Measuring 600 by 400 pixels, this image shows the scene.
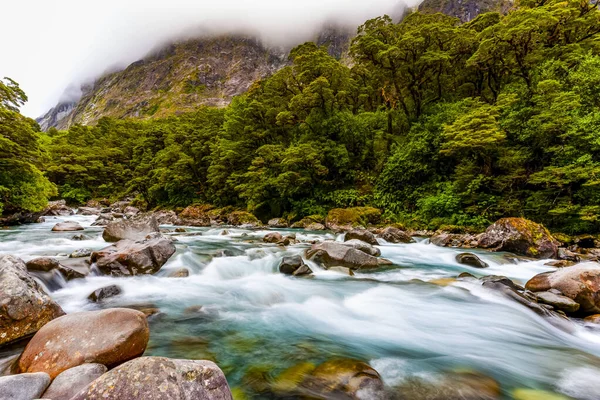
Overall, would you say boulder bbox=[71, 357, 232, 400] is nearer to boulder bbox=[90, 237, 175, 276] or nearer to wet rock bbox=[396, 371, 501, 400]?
wet rock bbox=[396, 371, 501, 400]

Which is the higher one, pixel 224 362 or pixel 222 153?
pixel 222 153

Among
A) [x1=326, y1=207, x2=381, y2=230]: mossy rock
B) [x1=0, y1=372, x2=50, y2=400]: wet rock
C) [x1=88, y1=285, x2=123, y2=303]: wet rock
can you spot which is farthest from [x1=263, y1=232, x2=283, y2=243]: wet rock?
[x1=0, y1=372, x2=50, y2=400]: wet rock

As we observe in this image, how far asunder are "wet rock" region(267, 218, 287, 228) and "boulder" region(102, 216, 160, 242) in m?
9.81

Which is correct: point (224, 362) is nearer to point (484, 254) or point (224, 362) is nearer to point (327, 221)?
point (484, 254)

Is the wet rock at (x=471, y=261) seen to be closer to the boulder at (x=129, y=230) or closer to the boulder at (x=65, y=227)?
the boulder at (x=129, y=230)

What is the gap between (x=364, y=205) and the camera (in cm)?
2006

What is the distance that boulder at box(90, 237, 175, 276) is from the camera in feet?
22.2

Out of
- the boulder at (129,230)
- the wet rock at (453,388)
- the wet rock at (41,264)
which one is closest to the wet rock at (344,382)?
the wet rock at (453,388)

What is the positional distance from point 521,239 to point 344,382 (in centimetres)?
1108

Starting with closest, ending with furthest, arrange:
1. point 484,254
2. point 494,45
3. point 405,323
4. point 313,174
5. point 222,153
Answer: point 405,323 < point 484,254 < point 494,45 < point 313,174 < point 222,153

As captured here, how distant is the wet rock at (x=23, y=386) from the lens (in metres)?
2.14

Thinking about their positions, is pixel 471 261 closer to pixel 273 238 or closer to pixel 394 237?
pixel 394 237

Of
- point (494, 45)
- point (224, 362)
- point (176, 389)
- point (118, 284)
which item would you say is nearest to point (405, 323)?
point (224, 362)

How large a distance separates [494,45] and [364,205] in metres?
12.1
